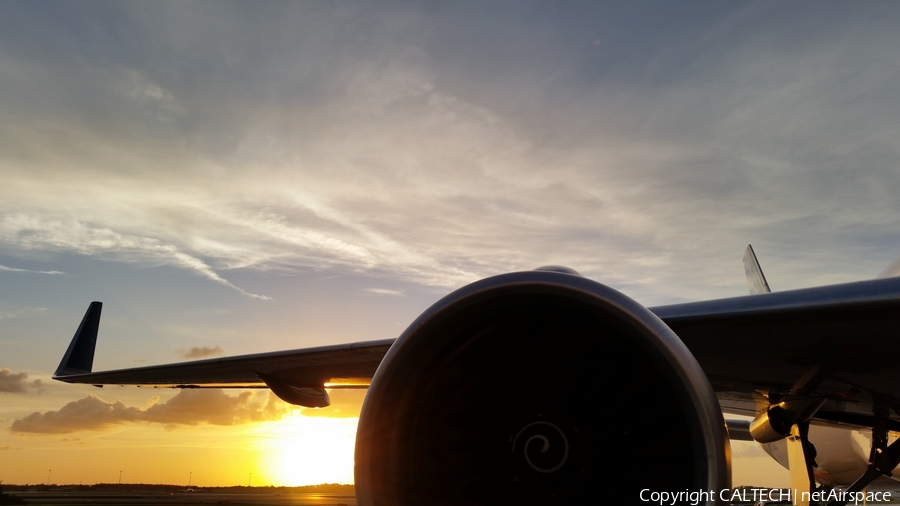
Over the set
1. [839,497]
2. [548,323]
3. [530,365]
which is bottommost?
[839,497]

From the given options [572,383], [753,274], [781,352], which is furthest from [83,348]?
[753,274]

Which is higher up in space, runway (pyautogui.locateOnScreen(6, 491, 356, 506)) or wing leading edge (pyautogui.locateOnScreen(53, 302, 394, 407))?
wing leading edge (pyautogui.locateOnScreen(53, 302, 394, 407))

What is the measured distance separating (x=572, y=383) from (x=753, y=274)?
32.6ft

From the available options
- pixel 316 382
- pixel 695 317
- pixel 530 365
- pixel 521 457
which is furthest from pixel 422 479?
pixel 316 382

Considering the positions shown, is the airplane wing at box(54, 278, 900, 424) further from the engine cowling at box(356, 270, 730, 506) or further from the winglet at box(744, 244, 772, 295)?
the winglet at box(744, 244, 772, 295)

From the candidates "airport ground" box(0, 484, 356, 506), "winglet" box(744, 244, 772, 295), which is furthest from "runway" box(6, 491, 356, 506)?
"winglet" box(744, 244, 772, 295)

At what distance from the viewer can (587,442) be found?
3.06m

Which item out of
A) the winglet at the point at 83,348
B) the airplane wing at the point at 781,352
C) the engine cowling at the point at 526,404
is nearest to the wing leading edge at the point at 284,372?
the airplane wing at the point at 781,352

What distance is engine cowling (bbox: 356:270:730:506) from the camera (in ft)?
8.99

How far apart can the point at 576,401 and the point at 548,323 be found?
0.45 meters

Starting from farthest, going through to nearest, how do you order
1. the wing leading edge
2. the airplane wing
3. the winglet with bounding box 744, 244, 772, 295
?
the winglet with bounding box 744, 244, 772, 295 → the wing leading edge → the airplane wing

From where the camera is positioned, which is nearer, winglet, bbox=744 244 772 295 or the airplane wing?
the airplane wing

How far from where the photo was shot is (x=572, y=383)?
322 cm

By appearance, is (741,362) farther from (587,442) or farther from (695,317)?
(587,442)
